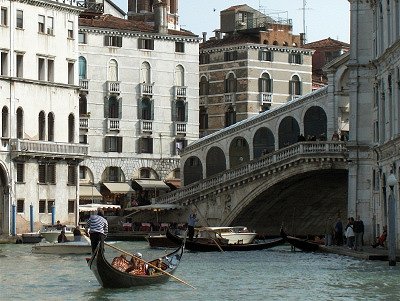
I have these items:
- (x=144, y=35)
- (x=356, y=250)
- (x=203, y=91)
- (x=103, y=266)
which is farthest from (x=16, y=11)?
(x=103, y=266)

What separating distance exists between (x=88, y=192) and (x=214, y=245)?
69.5ft

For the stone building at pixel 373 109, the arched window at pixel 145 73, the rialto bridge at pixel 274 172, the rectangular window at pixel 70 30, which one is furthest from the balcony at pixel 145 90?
the stone building at pixel 373 109

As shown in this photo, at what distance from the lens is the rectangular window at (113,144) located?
72.1 meters

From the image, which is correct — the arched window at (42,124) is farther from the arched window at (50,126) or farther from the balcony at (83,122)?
the balcony at (83,122)

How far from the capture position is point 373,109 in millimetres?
48250

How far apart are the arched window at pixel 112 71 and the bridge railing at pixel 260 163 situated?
7585 mm

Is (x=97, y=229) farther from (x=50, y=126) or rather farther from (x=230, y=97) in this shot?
(x=230, y=97)

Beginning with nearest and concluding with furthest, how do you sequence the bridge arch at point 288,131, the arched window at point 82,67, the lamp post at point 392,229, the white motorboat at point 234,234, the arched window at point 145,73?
the lamp post at point 392,229 → the white motorboat at point 234,234 → the bridge arch at point 288,131 → the arched window at point 82,67 → the arched window at point 145,73

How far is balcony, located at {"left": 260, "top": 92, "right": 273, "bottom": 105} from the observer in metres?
76.3

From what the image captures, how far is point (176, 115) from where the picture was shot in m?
73.8

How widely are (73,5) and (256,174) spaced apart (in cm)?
1015

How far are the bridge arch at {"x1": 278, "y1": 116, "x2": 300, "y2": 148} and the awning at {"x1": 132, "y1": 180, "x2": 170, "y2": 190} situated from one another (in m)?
7.35

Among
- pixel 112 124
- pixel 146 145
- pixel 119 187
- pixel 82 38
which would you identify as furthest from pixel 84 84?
pixel 119 187

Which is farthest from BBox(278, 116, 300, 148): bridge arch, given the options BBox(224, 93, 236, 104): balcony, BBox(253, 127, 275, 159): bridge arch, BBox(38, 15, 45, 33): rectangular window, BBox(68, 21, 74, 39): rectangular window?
BBox(38, 15, 45, 33): rectangular window
